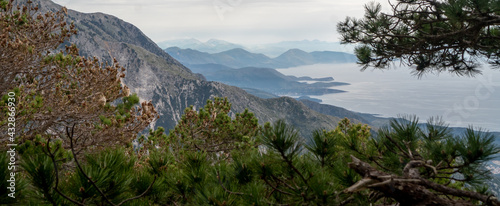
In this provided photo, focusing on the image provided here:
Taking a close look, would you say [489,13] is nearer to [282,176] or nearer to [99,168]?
[282,176]

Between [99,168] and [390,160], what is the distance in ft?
7.55

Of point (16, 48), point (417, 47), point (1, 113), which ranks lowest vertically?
point (1, 113)

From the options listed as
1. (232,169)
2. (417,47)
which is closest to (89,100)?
(232,169)

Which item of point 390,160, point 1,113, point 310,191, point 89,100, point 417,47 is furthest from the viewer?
point 417,47

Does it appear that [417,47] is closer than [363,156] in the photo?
No

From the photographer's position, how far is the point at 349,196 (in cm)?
195

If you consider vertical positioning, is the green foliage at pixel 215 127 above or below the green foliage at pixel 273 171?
below

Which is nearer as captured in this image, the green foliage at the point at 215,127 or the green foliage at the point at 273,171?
the green foliage at the point at 273,171

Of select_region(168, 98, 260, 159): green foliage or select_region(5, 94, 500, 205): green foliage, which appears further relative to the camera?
select_region(168, 98, 260, 159): green foliage

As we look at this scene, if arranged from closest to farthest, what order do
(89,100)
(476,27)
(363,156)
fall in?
(363,156) < (476,27) < (89,100)

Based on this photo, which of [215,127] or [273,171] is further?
[215,127]

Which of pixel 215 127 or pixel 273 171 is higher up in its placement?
pixel 273 171

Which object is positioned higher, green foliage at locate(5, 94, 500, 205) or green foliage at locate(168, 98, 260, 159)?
green foliage at locate(5, 94, 500, 205)

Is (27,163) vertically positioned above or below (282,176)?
above
